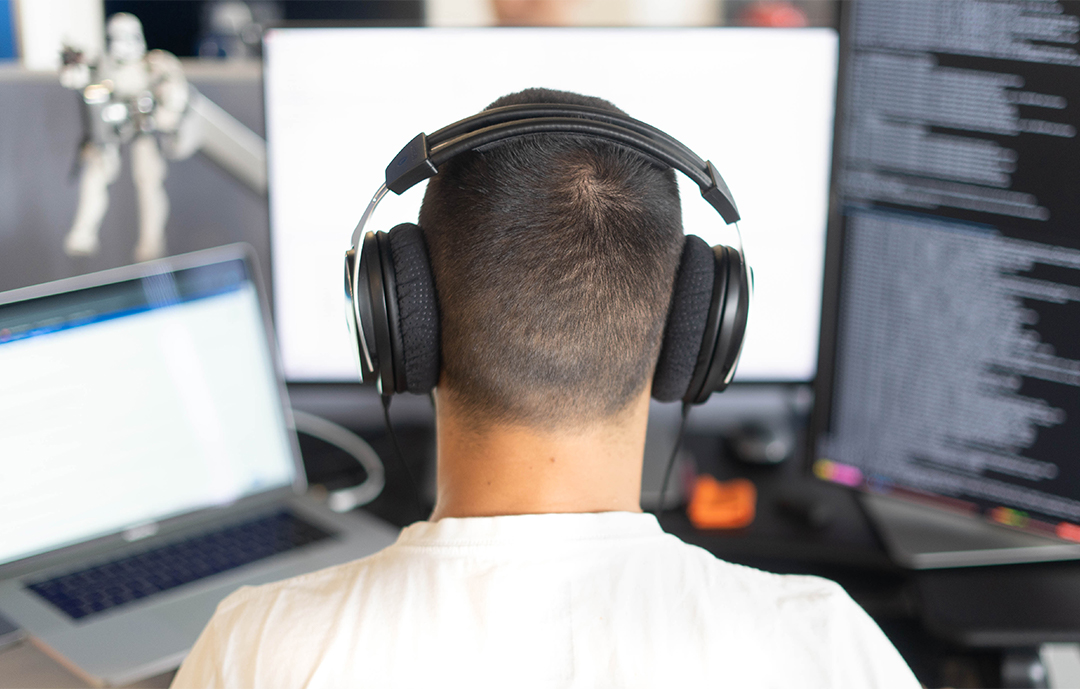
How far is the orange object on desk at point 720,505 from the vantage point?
1062 millimetres

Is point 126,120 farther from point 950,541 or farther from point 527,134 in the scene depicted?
point 950,541

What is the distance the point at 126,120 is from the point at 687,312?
80 cm

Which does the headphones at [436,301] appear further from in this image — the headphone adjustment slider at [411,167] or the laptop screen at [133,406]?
the laptop screen at [133,406]

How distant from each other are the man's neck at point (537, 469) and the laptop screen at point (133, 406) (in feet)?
1.56

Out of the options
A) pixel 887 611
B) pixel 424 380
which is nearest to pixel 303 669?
pixel 424 380

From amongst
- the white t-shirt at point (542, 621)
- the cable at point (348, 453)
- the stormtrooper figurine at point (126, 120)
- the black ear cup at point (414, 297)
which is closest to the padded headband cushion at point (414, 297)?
the black ear cup at point (414, 297)

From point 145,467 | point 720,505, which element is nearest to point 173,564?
point 145,467

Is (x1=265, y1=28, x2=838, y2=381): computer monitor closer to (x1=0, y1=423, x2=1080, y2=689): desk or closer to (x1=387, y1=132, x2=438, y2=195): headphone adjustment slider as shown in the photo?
(x1=0, y1=423, x2=1080, y2=689): desk

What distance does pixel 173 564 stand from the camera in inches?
36.6

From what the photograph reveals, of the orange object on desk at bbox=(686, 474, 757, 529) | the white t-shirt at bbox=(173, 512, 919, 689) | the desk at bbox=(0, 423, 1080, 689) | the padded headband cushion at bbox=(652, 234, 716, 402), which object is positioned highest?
the padded headband cushion at bbox=(652, 234, 716, 402)

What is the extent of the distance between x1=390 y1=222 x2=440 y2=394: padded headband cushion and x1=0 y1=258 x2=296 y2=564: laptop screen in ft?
1.54

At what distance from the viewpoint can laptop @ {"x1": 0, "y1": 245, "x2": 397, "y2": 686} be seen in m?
0.86

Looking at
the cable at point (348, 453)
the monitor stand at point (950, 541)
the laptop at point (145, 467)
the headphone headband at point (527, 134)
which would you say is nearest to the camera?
the headphone headband at point (527, 134)

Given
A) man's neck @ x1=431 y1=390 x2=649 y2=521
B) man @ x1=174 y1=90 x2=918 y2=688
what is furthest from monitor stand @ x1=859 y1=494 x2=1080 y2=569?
man's neck @ x1=431 y1=390 x2=649 y2=521
